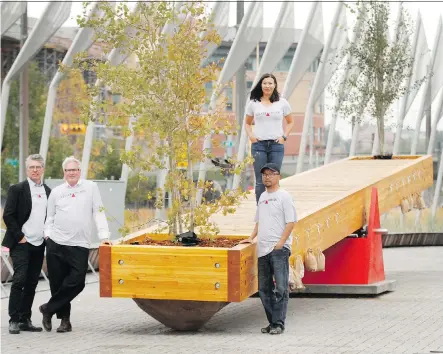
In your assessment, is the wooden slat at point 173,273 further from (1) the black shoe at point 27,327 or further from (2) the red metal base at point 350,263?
(2) the red metal base at point 350,263

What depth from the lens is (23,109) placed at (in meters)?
17.6

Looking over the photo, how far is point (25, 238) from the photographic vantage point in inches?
396

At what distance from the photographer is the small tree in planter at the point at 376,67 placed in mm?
20250

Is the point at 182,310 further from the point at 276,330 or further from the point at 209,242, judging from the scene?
the point at 276,330

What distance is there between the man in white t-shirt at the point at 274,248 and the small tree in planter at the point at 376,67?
10167 millimetres

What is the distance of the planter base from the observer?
31.9 feet

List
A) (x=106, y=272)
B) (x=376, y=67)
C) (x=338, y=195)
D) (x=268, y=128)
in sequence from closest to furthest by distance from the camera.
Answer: (x=106, y=272) → (x=268, y=128) → (x=338, y=195) → (x=376, y=67)

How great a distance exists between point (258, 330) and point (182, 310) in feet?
2.27

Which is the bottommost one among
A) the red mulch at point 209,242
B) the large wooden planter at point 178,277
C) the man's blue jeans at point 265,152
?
the large wooden planter at point 178,277

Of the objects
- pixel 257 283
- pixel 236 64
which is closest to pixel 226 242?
pixel 257 283

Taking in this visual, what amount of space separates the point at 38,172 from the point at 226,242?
163 cm

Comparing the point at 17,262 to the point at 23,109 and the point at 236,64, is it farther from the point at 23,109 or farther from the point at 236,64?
the point at 236,64

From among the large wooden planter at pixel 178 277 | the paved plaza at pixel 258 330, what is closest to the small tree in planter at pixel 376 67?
the paved plaza at pixel 258 330

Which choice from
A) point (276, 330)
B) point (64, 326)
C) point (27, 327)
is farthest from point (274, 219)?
point (27, 327)
